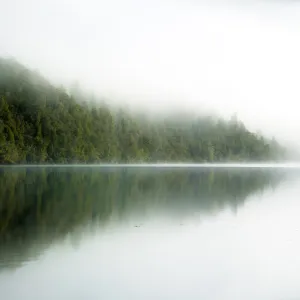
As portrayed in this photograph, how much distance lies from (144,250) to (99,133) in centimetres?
531

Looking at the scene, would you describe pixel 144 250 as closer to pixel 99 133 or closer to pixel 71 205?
pixel 71 205

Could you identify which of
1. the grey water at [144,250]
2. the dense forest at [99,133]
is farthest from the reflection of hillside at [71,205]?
the dense forest at [99,133]

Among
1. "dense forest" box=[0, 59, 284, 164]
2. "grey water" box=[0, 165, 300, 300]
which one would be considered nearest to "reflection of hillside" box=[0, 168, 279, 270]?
"grey water" box=[0, 165, 300, 300]

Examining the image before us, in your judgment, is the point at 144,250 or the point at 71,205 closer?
the point at 144,250

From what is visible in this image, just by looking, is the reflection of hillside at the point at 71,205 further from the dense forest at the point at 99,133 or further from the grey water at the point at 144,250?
the dense forest at the point at 99,133

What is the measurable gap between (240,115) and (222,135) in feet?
2.26

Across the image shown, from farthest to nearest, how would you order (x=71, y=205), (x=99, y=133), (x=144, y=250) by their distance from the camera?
(x=99, y=133)
(x=71, y=205)
(x=144, y=250)

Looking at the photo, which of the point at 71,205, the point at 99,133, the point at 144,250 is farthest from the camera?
the point at 99,133

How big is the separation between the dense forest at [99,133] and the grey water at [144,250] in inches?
29.6

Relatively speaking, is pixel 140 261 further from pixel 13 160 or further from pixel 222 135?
pixel 13 160

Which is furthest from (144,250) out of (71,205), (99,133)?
(99,133)

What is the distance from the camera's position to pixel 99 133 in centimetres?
931

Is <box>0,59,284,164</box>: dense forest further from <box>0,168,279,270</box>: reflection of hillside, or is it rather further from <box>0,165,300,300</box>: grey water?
<box>0,165,300,300</box>: grey water

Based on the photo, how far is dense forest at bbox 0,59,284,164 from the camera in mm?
6566
